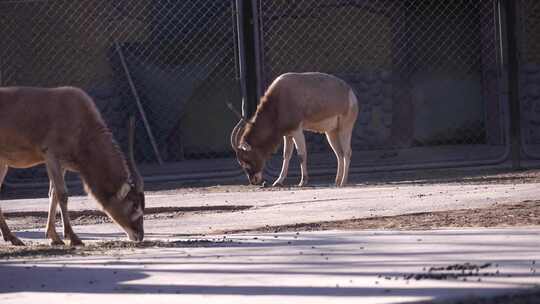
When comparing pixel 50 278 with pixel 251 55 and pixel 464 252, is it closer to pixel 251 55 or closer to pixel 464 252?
pixel 464 252

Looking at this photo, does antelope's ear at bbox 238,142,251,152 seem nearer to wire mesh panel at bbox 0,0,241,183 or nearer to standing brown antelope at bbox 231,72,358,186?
standing brown antelope at bbox 231,72,358,186

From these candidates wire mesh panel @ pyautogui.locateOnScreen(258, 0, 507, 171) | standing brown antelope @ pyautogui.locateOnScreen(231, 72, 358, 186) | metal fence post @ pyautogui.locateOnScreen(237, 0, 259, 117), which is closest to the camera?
metal fence post @ pyautogui.locateOnScreen(237, 0, 259, 117)

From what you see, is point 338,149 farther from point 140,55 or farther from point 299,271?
point 299,271

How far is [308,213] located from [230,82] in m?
8.18

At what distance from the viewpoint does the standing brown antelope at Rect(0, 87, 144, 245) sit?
9.34 m

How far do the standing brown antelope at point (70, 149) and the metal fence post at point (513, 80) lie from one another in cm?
673

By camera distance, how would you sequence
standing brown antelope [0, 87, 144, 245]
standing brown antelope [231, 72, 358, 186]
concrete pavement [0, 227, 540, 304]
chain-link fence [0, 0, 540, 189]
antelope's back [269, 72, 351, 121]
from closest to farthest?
1. concrete pavement [0, 227, 540, 304]
2. standing brown antelope [0, 87, 144, 245]
3. standing brown antelope [231, 72, 358, 186]
4. antelope's back [269, 72, 351, 121]
5. chain-link fence [0, 0, 540, 189]

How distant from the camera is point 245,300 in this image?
18.4 ft

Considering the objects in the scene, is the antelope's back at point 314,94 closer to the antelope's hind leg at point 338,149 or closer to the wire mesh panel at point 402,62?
the antelope's hind leg at point 338,149

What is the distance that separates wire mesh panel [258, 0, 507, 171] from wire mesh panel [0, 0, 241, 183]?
1042 mm

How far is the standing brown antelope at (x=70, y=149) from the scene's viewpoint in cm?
934

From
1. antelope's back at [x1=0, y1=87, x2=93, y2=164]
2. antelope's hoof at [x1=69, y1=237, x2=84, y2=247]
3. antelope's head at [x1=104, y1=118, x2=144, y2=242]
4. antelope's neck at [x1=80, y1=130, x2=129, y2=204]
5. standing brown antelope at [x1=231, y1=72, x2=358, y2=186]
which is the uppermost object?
antelope's back at [x1=0, y1=87, x2=93, y2=164]

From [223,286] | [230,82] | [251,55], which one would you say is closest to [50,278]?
[223,286]

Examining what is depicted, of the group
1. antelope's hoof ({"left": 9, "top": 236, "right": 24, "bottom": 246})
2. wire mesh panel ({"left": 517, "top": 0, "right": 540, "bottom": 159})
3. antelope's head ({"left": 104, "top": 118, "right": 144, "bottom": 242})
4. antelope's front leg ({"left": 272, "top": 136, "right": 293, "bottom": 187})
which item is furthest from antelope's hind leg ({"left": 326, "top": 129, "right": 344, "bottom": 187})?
antelope's hoof ({"left": 9, "top": 236, "right": 24, "bottom": 246})
